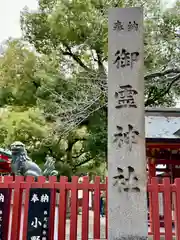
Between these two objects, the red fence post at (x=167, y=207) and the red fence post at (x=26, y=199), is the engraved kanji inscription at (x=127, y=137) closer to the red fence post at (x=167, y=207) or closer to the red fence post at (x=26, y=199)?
the red fence post at (x=167, y=207)

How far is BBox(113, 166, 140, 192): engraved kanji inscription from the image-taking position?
12.0ft

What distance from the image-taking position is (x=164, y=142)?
7820mm

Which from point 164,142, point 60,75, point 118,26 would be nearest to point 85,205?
point 118,26

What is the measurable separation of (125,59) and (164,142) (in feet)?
14.3

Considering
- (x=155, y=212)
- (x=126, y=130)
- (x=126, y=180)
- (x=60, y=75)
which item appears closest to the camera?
(x=126, y=180)

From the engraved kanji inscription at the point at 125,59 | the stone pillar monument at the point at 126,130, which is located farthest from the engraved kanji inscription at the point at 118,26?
the engraved kanji inscription at the point at 125,59

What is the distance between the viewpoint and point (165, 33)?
11734 millimetres

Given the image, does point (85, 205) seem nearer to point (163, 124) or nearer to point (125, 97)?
point (125, 97)

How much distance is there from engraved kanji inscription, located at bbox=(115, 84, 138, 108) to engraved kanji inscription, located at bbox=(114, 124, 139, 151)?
30cm

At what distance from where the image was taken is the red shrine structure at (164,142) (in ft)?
25.8

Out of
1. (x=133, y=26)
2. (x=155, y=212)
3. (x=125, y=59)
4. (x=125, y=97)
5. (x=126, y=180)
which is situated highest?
(x=133, y=26)

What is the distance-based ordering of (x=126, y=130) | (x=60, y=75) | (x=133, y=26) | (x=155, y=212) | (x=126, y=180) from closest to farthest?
(x=126, y=180) → (x=126, y=130) → (x=155, y=212) → (x=133, y=26) → (x=60, y=75)

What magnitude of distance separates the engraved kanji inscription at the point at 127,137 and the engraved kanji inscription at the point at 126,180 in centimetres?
31

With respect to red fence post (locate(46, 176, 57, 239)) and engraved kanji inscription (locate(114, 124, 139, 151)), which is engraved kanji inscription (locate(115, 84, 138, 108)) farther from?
red fence post (locate(46, 176, 57, 239))
